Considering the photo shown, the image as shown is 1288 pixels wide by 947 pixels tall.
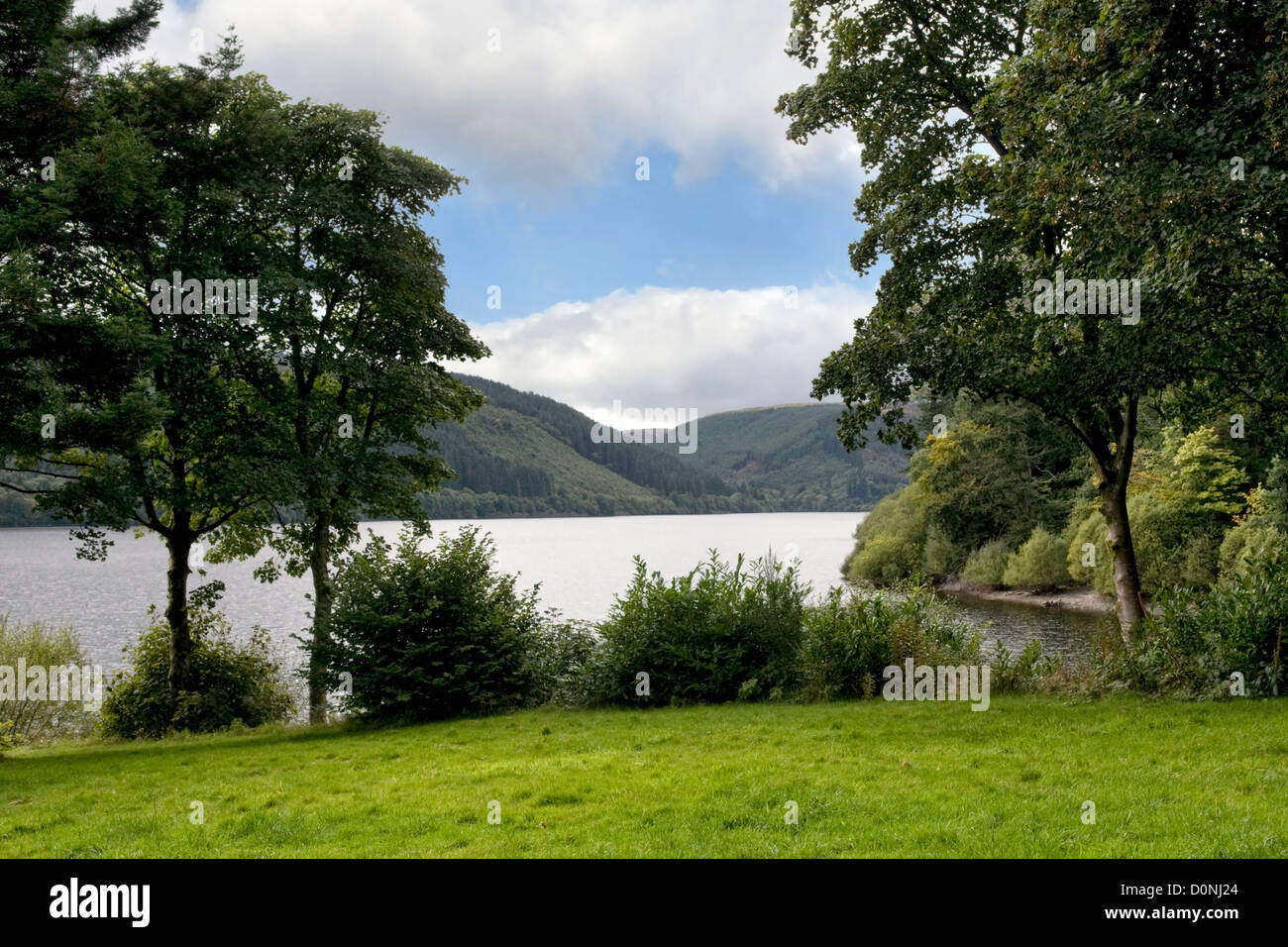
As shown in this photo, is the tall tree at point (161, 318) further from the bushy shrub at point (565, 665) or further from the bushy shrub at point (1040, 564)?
the bushy shrub at point (1040, 564)

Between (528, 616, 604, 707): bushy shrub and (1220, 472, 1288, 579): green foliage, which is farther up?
(1220, 472, 1288, 579): green foliage

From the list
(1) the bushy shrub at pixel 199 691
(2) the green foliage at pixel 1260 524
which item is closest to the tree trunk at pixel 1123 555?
(2) the green foliage at pixel 1260 524

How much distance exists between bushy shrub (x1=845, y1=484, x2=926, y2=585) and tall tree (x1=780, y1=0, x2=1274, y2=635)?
39097 mm

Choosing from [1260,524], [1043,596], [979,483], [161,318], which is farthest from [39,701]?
[979,483]

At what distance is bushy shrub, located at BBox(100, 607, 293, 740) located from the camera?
17969 millimetres

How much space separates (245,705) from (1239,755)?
19.0m

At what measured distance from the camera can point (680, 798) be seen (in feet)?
26.6

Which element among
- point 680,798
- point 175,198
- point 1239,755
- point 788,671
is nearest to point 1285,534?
point 788,671

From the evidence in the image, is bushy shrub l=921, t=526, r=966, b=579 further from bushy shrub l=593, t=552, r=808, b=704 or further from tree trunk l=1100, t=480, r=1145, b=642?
bushy shrub l=593, t=552, r=808, b=704

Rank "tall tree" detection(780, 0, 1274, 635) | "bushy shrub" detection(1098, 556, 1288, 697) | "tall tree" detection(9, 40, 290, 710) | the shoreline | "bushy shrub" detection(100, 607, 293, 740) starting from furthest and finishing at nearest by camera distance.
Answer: the shoreline
"bushy shrub" detection(100, 607, 293, 740)
"tall tree" detection(9, 40, 290, 710)
"bushy shrub" detection(1098, 556, 1288, 697)
"tall tree" detection(780, 0, 1274, 635)

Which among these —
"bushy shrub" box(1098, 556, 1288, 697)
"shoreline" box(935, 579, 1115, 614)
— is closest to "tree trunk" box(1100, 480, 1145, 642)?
"bushy shrub" box(1098, 556, 1288, 697)

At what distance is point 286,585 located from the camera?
198 ft

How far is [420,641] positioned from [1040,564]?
41337 mm

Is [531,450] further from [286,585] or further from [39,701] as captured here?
[39,701]
